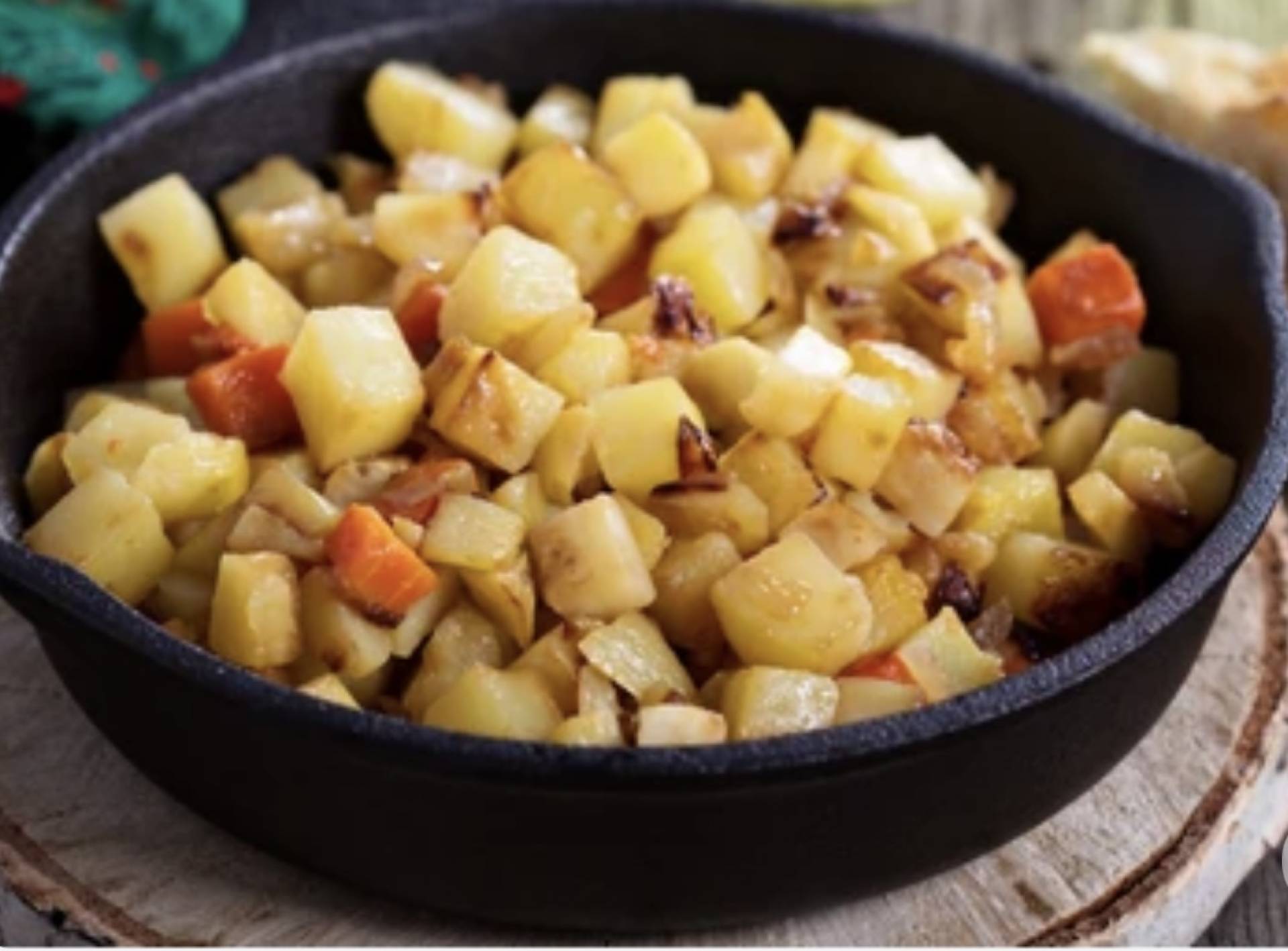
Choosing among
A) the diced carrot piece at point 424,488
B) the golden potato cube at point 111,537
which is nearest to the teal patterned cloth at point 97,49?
the golden potato cube at point 111,537

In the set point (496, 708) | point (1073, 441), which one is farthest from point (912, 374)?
point (496, 708)

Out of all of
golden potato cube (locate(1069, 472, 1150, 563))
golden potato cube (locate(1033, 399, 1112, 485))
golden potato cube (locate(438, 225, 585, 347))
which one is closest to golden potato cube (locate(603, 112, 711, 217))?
golden potato cube (locate(438, 225, 585, 347))

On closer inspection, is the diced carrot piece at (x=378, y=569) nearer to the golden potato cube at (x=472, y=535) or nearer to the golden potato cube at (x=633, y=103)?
the golden potato cube at (x=472, y=535)

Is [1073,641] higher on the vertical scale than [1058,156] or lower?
lower

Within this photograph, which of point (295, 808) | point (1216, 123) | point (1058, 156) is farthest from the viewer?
point (1216, 123)

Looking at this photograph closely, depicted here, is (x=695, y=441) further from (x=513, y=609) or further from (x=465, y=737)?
(x=465, y=737)

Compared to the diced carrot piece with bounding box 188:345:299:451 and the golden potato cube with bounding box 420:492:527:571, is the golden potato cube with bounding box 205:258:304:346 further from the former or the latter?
the golden potato cube with bounding box 420:492:527:571

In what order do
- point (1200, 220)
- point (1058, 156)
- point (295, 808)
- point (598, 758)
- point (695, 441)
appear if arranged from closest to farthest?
point (598, 758) → point (295, 808) → point (695, 441) → point (1200, 220) → point (1058, 156)

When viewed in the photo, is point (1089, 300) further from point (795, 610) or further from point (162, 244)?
point (162, 244)

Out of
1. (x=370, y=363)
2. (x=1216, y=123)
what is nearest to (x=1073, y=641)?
(x=370, y=363)
